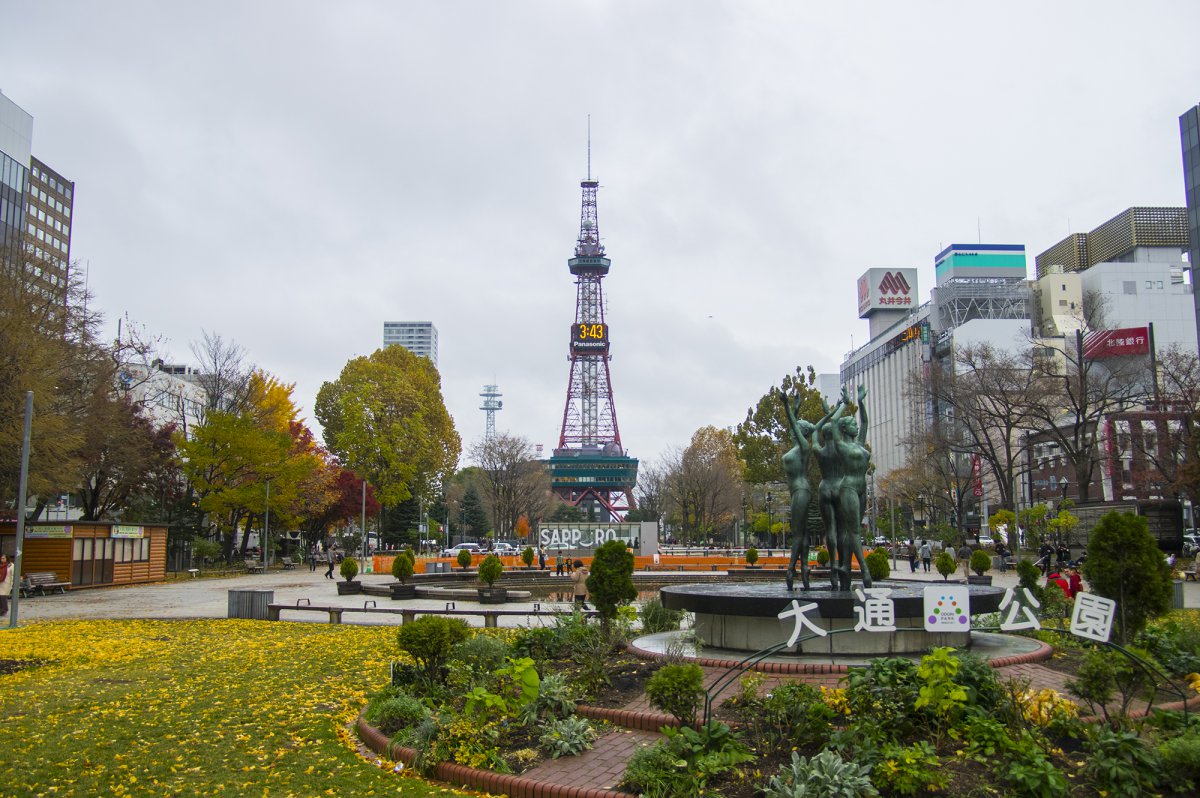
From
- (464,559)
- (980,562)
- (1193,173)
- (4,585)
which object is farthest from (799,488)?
(1193,173)

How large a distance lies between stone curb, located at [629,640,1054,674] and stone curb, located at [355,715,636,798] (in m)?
3.31

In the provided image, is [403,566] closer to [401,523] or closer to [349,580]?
[349,580]

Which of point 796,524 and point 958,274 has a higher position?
point 958,274

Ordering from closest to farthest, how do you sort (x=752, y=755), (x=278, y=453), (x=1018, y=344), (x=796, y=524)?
1. (x=752, y=755)
2. (x=796, y=524)
3. (x=278, y=453)
4. (x=1018, y=344)

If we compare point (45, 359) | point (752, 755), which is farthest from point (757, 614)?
point (45, 359)

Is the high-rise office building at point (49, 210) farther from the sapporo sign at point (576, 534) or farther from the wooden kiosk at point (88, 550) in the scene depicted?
the sapporo sign at point (576, 534)

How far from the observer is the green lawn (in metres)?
8.20

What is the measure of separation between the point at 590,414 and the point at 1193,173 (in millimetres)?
76646

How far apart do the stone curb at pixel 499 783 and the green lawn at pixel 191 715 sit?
19 centimetres

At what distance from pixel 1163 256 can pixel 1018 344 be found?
2204 centimetres

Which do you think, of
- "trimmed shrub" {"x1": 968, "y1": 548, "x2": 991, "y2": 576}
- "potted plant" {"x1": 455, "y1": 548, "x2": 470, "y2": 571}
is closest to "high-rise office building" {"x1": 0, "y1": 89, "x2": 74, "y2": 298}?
"potted plant" {"x1": 455, "y1": 548, "x2": 470, "y2": 571}

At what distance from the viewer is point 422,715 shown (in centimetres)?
955

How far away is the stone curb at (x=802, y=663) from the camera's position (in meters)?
11.1

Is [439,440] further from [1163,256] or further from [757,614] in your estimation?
[1163,256]
